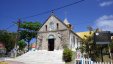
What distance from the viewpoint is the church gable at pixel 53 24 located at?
36.5 m

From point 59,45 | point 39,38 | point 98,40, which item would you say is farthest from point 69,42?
point 98,40

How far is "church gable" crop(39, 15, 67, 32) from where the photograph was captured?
120 ft

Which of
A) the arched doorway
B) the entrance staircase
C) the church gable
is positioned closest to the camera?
the entrance staircase

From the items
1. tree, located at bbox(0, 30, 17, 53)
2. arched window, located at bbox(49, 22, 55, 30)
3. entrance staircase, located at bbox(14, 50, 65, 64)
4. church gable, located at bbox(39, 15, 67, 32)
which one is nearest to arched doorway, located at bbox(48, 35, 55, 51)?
arched window, located at bbox(49, 22, 55, 30)

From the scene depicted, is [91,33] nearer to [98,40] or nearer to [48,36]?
[98,40]

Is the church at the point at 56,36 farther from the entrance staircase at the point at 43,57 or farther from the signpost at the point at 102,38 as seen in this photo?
the signpost at the point at 102,38

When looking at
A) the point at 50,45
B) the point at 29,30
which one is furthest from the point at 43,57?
the point at 29,30

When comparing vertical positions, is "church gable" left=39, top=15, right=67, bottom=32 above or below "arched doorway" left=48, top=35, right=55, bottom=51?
above

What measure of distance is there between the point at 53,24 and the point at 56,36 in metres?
2.44

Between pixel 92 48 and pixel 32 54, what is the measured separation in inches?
438

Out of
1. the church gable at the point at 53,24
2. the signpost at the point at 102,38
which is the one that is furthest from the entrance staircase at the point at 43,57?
the signpost at the point at 102,38

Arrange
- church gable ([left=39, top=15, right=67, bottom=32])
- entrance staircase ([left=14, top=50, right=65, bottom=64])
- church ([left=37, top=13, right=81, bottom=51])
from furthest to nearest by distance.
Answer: church gable ([left=39, top=15, right=67, bottom=32]), church ([left=37, top=13, right=81, bottom=51]), entrance staircase ([left=14, top=50, right=65, bottom=64])

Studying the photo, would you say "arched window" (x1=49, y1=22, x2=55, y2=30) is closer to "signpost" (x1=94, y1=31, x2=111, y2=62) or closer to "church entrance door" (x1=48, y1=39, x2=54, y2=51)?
"church entrance door" (x1=48, y1=39, x2=54, y2=51)

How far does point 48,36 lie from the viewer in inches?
1507
